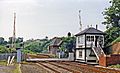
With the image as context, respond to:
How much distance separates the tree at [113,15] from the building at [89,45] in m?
6.11

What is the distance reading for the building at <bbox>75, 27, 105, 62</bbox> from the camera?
52.0 metres

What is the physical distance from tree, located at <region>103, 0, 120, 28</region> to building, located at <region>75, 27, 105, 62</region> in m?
6.11

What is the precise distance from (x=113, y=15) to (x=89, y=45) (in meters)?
9.49

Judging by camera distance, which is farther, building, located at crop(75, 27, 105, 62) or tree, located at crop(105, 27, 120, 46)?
tree, located at crop(105, 27, 120, 46)

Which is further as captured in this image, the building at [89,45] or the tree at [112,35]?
the tree at [112,35]

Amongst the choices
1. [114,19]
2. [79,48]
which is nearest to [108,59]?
[79,48]

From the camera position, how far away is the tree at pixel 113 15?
59.6m

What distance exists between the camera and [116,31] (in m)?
58.2

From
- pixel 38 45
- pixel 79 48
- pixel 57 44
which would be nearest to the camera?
pixel 79 48

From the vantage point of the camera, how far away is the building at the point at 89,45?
52031mm

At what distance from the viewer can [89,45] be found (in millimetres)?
53562

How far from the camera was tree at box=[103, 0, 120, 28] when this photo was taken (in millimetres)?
59562

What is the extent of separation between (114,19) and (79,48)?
905 cm

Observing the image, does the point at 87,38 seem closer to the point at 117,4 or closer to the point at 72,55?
the point at 72,55
